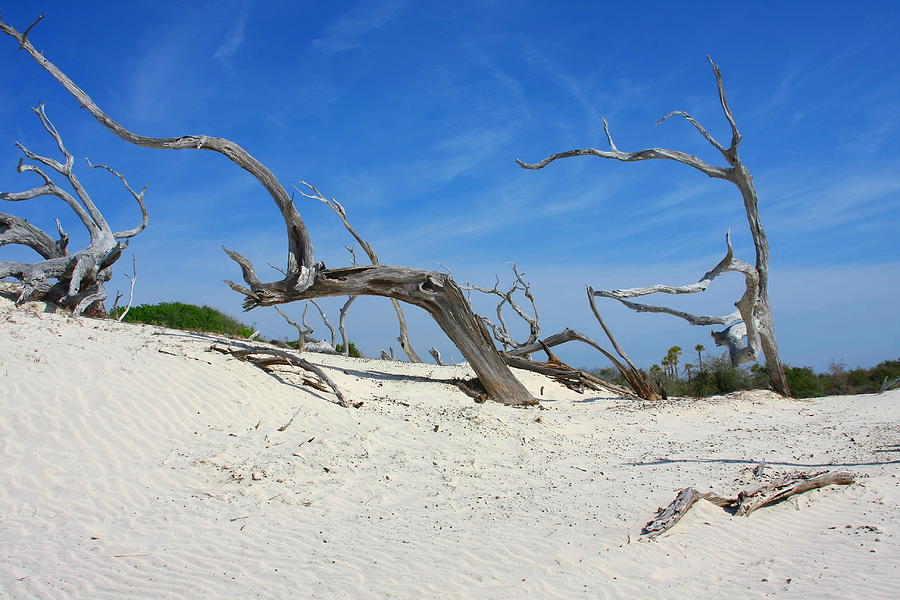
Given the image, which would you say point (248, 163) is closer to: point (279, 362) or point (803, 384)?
point (279, 362)

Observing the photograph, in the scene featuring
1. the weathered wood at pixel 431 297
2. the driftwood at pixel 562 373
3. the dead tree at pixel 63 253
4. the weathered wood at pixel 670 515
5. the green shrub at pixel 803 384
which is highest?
the dead tree at pixel 63 253

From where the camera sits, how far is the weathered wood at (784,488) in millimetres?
5008

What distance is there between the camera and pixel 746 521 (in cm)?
479

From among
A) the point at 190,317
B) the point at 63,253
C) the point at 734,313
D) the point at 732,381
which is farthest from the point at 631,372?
the point at 190,317

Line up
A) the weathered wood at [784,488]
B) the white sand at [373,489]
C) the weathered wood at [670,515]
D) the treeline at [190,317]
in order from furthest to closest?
the treeline at [190,317]
the weathered wood at [784,488]
the weathered wood at [670,515]
the white sand at [373,489]

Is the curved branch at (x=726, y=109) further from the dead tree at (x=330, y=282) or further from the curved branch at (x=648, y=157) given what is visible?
the dead tree at (x=330, y=282)

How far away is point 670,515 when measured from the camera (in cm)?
473

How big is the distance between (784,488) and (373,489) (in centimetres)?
371

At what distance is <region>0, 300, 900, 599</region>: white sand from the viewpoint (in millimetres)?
4004

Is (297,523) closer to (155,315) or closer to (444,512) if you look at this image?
Answer: (444,512)

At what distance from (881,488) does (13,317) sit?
10.9 meters

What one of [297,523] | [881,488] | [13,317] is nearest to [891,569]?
[881,488]

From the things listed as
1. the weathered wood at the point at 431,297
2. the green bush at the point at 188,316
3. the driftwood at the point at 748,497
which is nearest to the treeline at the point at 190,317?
the green bush at the point at 188,316

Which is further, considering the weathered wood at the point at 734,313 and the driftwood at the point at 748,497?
the weathered wood at the point at 734,313
